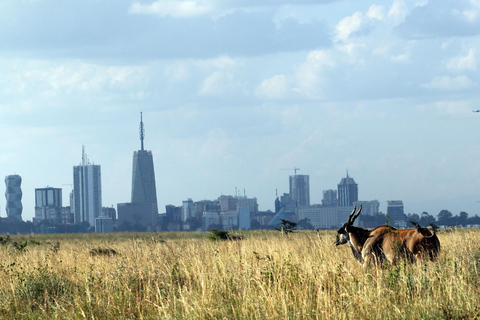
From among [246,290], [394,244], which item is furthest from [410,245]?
[246,290]

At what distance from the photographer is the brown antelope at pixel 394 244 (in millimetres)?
12969

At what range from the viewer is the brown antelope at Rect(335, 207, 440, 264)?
13.0 m

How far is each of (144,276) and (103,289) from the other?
101cm

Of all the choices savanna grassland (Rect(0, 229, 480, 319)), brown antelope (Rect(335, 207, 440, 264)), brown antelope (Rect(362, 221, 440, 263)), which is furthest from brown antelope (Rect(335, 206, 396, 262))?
brown antelope (Rect(362, 221, 440, 263))

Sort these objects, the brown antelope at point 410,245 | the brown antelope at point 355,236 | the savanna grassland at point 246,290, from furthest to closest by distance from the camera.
→ the brown antelope at point 355,236 → the brown antelope at point 410,245 → the savanna grassland at point 246,290

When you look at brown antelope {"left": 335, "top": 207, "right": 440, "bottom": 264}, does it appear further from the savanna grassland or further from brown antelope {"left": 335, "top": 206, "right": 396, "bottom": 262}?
the savanna grassland

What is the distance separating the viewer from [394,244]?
13.0m

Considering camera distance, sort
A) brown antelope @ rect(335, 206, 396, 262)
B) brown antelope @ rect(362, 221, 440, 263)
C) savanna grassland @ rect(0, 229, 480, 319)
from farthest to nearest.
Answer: brown antelope @ rect(335, 206, 396, 262) → brown antelope @ rect(362, 221, 440, 263) → savanna grassland @ rect(0, 229, 480, 319)

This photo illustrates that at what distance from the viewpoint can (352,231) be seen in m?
14.0

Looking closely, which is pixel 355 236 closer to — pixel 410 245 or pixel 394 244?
pixel 394 244

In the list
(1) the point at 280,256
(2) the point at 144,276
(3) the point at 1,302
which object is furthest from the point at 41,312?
(1) the point at 280,256

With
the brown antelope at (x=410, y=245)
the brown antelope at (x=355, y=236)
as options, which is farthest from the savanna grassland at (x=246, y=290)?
the brown antelope at (x=410, y=245)

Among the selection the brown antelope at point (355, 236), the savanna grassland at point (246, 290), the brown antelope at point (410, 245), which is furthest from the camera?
the brown antelope at point (355, 236)

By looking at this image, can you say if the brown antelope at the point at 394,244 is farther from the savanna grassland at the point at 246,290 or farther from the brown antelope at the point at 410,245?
the savanna grassland at the point at 246,290
